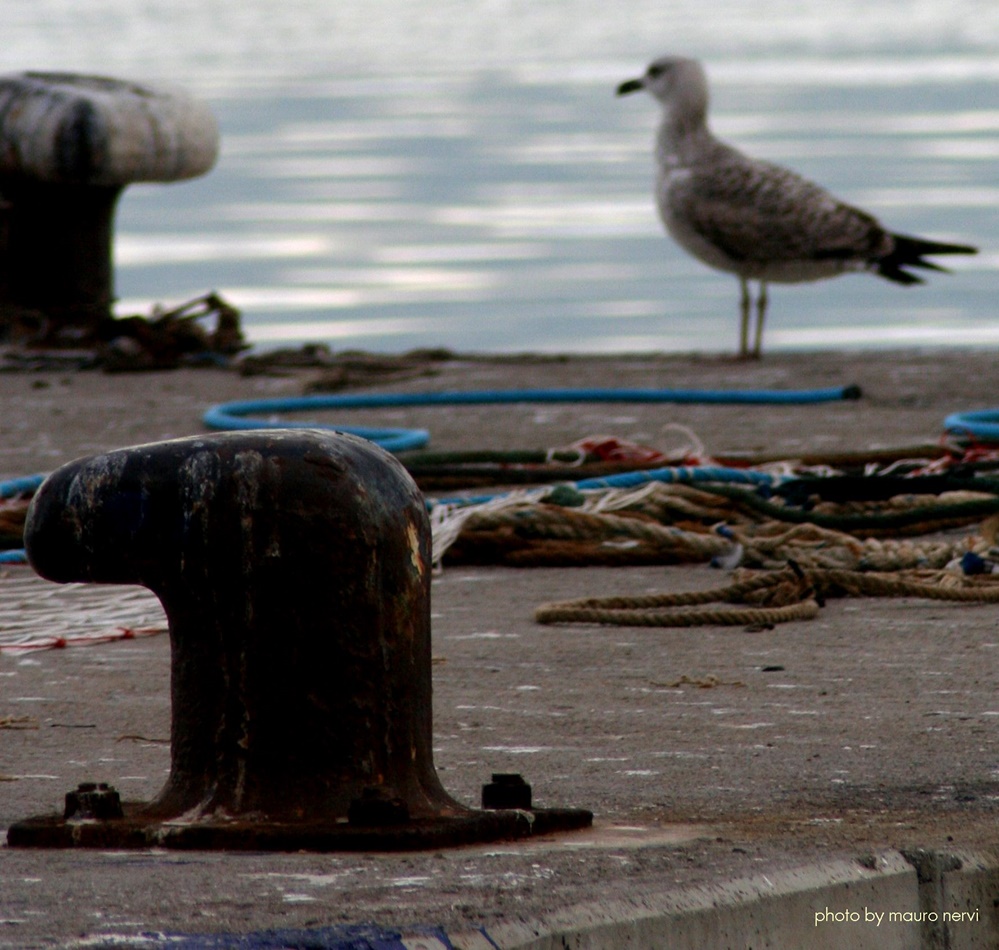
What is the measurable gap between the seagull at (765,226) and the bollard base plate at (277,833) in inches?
315

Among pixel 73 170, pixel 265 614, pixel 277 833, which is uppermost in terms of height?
pixel 73 170

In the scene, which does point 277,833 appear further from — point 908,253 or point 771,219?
point 908,253

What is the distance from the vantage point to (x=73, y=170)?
1011 cm

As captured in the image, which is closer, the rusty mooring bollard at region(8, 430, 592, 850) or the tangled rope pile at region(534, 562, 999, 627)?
the rusty mooring bollard at region(8, 430, 592, 850)

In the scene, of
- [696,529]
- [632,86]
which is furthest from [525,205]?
[696,529]

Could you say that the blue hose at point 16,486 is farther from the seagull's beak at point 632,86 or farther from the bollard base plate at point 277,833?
the seagull's beak at point 632,86

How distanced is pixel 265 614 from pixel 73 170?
7872 mm

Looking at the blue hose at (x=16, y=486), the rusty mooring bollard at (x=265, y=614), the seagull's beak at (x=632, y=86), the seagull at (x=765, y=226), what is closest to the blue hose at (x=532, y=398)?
the blue hose at (x=16, y=486)

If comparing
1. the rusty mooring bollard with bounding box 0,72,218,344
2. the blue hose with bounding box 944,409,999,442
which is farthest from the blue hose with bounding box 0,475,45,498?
the rusty mooring bollard with bounding box 0,72,218,344

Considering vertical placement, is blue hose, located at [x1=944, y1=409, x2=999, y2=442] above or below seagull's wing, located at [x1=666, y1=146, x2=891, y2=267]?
below

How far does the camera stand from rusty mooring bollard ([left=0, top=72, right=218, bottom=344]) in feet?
33.0

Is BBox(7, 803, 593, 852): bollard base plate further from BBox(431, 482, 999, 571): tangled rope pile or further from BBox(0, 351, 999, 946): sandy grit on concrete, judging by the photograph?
→ BBox(431, 482, 999, 571): tangled rope pile

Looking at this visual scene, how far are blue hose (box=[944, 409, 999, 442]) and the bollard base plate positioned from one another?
4197 mm

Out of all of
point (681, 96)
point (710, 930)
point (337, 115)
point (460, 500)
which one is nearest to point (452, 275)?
point (681, 96)
